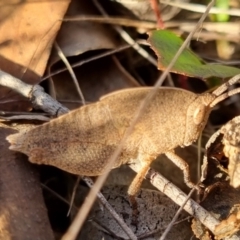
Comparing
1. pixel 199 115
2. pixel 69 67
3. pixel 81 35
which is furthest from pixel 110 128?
pixel 81 35

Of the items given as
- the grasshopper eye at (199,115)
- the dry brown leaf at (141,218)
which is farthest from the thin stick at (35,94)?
the grasshopper eye at (199,115)

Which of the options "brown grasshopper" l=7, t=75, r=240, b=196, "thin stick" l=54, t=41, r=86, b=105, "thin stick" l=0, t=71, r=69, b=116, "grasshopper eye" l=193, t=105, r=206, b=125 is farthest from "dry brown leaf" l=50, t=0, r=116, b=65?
"grasshopper eye" l=193, t=105, r=206, b=125

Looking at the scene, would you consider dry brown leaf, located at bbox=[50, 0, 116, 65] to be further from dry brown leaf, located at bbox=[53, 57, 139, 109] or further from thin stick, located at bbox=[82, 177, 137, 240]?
thin stick, located at bbox=[82, 177, 137, 240]

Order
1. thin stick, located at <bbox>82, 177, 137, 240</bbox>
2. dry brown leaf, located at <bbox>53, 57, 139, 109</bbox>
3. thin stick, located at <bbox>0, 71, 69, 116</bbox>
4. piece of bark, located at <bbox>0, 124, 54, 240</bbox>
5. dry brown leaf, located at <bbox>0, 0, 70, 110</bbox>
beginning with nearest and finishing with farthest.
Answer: piece of bark, located at <bbox>0, 124, 54, 240</bbox>
thin stick, located at <bbox>82, 177, 137, 240</bbox>
thin stick, located at <bbox>0, 71, 69, 116</bbox>
dry brown leaf, located at <bbox>0, 0, 70, 110</bbox>
dry brown leaf, located at <bbox>53, 57, 139, 109</bbox>

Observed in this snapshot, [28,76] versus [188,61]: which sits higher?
[188,61]

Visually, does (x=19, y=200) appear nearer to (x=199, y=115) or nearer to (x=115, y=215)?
(x=115, y=215)

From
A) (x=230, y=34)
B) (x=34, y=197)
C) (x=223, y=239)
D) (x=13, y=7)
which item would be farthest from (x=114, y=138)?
(x=230, y=34)

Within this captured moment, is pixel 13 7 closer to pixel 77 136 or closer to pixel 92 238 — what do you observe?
pixel 77 136

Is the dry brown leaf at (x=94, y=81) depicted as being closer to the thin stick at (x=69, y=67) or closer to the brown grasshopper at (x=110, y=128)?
the thin stick at (x=69, y=67)

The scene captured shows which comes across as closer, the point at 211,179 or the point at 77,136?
the point at 77,136
